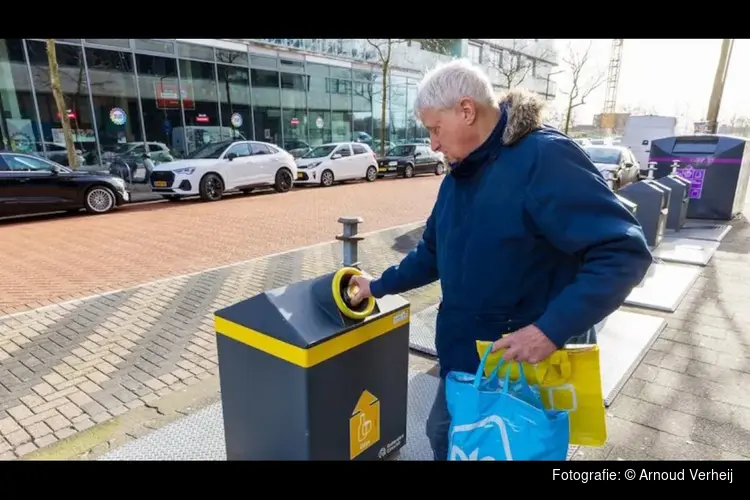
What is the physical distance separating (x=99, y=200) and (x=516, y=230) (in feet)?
36.4

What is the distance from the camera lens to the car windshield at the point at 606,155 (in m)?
12.4

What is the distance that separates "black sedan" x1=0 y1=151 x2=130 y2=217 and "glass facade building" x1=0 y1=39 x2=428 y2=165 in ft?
22.7

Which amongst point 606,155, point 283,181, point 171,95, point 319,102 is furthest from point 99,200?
point 319,102

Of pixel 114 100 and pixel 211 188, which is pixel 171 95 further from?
pixel 211 188

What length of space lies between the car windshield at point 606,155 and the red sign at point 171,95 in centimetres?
1473

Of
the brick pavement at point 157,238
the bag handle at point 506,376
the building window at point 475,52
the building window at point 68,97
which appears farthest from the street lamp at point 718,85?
the building window at point 475,52

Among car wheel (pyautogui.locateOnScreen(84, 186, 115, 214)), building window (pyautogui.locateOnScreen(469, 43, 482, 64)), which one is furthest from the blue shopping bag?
building window (pyautogui.locateOnScreen(469, 43, 482, 64))

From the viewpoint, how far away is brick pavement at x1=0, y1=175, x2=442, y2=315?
5.69 metres

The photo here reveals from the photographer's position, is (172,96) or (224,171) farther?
(172,96)

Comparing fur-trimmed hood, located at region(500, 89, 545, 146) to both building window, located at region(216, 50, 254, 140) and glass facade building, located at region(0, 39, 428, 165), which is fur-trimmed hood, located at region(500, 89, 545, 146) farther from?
building window, located at region(216, 50, 254, 140)

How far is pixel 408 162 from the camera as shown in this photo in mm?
20516

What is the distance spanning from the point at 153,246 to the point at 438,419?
22.0 feet

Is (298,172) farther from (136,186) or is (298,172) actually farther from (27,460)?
(27,460)
